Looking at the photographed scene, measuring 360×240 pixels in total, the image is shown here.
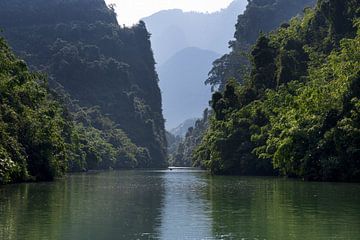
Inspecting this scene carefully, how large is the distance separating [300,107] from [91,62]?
347 feet

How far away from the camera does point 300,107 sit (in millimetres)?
49562

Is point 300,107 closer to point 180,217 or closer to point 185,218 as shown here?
point 180,217

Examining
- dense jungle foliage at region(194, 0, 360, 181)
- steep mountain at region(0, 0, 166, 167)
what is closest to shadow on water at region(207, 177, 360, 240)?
dense jungle foliage at region(194, 0, 360, 181)

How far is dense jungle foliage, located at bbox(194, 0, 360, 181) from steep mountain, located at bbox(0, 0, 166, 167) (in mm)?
59248

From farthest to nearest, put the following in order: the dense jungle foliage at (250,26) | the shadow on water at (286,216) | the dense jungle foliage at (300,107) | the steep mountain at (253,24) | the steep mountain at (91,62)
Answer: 1. the steep mountain at (91,62)
2. the steep mountain at (253,24)
3. the dense jungle foliage at (250,26)
4. the dense jungle foliage at (300,107)
5. the shadow on water at (286,216)

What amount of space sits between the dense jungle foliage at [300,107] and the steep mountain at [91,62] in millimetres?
59248

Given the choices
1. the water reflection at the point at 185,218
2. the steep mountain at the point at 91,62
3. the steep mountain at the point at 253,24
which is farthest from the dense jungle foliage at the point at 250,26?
the water reflection at the point at 185,218

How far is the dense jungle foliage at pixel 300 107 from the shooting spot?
44.3m

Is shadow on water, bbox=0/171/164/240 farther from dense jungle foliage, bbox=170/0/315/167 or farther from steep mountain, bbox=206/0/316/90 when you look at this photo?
steep mountain, bbox=206/0/316/90

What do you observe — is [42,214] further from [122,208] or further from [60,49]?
[60,49]

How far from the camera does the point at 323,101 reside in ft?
154

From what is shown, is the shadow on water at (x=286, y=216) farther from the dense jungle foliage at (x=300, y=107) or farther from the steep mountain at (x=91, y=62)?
the steep mountain at (x=91, y=62)

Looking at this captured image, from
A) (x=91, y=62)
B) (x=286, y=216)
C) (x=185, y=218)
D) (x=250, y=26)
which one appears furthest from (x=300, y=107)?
(x=91, y=62)

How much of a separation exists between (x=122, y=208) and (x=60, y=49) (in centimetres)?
12377
